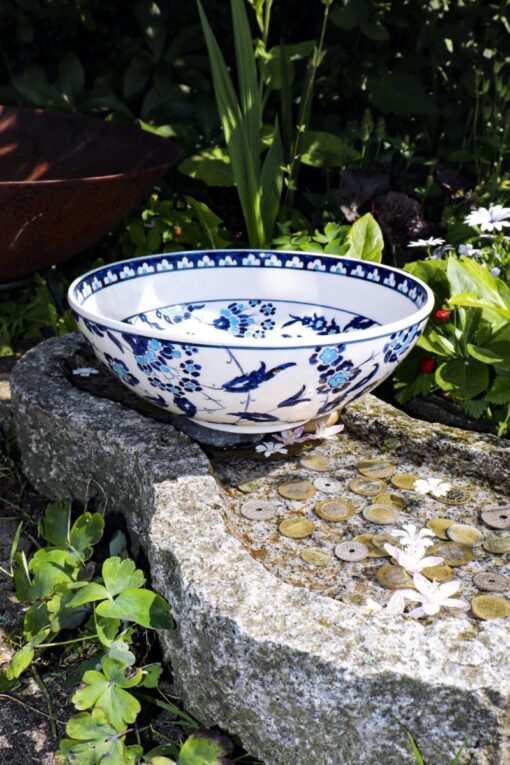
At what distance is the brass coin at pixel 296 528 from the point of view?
1.64 meters

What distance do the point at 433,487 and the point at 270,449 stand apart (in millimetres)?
353

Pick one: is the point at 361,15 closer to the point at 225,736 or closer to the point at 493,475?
the point at 493,475

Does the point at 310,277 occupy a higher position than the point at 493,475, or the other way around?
the point at 310,277

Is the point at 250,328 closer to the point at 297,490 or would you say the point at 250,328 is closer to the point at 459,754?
the point at 297,490

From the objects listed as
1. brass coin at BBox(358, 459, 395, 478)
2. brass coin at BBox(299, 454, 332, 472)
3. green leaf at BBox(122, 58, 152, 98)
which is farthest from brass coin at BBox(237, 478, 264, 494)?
green leaf at BBox(122, 58, 152, 98)

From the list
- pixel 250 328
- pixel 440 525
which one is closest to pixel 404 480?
pixel 440 525

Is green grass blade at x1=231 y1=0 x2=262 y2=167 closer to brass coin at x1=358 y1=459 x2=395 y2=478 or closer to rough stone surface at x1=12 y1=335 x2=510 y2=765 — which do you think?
brass coin at x1=358 y1=459 x2=395 y2=478

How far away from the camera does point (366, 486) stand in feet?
5.83

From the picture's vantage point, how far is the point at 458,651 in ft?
4.13

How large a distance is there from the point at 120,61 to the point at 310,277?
1.67 metres

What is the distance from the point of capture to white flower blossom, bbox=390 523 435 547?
5.13 feet

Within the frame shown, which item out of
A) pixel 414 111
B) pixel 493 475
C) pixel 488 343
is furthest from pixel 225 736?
pixel 414 111

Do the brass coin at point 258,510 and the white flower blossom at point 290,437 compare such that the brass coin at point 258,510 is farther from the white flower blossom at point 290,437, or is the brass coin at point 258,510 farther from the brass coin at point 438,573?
the brass coin at point 438,573

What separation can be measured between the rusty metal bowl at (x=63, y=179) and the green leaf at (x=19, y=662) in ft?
3.64
